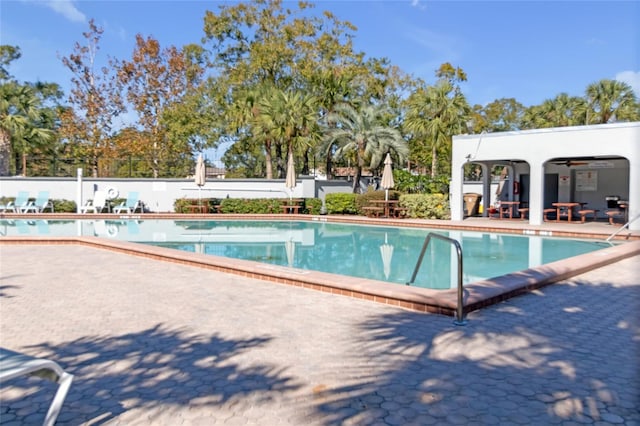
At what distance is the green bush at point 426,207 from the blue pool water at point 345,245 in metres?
2.48

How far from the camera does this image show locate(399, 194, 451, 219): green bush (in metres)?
19.1

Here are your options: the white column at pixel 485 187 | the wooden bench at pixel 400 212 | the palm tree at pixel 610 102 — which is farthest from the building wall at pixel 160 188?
the palm tree at pixel 610 102

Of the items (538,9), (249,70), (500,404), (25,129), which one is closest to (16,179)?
(25,129)

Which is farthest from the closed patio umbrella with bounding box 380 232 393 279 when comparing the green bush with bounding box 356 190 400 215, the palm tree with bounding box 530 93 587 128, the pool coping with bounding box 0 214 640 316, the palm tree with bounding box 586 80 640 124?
the palm tree with bounding box 530 93 587 128

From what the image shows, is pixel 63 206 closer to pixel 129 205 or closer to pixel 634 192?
pixel 129 205

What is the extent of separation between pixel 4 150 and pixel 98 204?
7522 millimetres

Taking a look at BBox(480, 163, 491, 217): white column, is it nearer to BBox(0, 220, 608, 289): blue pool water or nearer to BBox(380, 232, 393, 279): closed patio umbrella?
BBox(0, 220, 608, 289): blue pool water

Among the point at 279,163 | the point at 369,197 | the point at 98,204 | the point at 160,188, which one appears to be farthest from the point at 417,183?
the point at 98,204

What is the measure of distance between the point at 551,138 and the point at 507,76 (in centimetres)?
1106

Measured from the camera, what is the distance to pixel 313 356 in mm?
4020

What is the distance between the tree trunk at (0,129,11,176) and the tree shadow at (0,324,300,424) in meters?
24.7

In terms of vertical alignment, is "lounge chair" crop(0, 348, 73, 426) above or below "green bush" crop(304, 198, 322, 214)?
below

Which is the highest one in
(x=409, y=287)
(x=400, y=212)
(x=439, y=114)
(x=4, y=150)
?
(x=439, y=114)

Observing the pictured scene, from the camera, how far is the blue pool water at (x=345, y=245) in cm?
952
